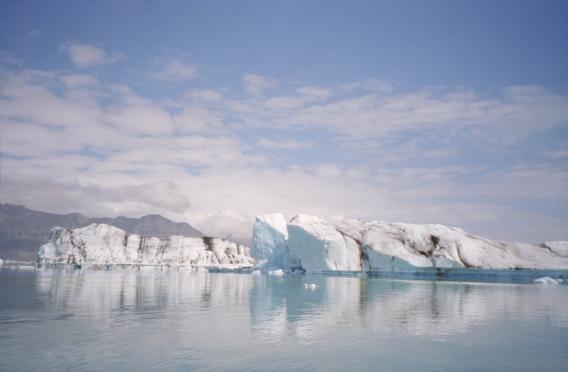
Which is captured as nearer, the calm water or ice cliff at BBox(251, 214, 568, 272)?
the calm water

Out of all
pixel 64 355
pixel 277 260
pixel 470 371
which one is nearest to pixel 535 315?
pixel 470 371

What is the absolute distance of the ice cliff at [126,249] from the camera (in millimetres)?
117188

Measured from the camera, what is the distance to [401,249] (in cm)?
5991

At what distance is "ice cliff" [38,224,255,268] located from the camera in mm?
117188

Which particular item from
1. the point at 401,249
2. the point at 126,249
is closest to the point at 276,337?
the point at 401,249

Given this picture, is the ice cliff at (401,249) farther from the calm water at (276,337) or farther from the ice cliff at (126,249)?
the ice cliff at (126,249)

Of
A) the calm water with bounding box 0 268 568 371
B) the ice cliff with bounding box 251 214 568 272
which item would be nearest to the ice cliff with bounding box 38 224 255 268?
the ice cliff with bounding box 251 214 568 272

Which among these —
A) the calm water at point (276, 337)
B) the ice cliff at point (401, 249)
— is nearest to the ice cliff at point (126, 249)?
the ice cliff at point (401, 249)

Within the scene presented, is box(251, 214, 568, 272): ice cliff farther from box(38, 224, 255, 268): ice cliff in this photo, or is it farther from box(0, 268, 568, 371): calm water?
box(38, 224, 255, 268): ice cliff

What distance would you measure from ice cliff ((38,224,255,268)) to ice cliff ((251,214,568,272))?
69330 millimetres

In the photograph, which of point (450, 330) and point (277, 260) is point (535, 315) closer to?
point (450, 330)

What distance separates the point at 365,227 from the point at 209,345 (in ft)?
190

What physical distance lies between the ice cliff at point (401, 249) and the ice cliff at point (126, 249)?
69.3 metres

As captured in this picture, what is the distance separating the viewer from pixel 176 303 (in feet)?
70.7
